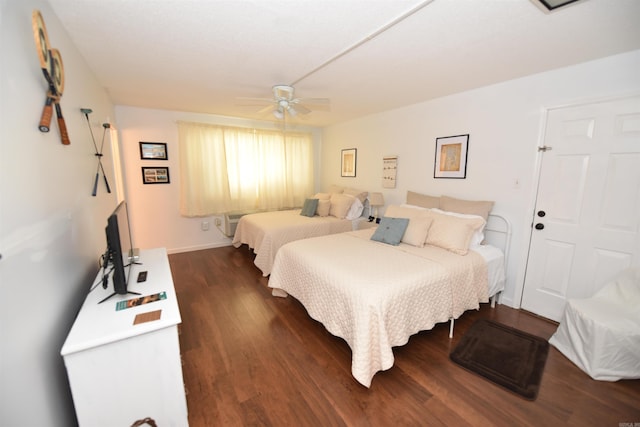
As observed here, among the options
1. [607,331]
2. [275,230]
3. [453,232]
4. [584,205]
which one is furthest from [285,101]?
[607,331]

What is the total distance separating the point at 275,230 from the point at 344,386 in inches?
85.9

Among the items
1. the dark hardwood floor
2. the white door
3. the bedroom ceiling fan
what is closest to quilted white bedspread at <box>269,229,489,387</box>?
the dark hardwood floor

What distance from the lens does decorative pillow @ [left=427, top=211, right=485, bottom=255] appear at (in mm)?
2557

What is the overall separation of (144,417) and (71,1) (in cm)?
227

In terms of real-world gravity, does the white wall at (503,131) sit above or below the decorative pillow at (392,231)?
above

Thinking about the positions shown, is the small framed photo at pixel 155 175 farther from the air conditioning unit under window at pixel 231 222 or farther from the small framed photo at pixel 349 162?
the small framed photo at pixel 349 162

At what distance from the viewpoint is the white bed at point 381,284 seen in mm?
1732

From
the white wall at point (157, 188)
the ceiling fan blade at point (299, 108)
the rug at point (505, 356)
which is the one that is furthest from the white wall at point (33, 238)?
the white wall at point (157, 188)

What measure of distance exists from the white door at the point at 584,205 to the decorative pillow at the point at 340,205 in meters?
2.41

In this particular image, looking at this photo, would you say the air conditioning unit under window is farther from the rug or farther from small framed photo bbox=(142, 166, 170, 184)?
the rug

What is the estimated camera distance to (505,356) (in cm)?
204

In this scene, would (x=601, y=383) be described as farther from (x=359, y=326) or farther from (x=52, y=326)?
(x=52, y=326)

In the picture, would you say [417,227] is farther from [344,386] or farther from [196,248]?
[196,248]

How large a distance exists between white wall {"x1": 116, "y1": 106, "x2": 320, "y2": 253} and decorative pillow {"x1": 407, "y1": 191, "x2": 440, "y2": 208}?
3.24 metres
